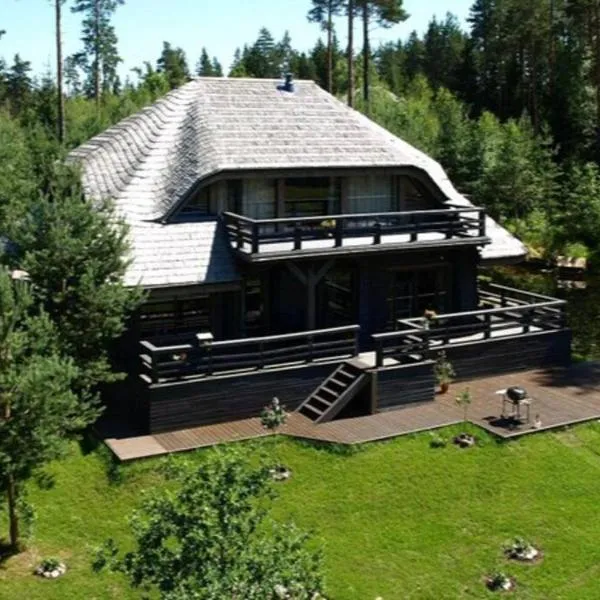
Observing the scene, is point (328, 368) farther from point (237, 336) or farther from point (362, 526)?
point (362, 526)

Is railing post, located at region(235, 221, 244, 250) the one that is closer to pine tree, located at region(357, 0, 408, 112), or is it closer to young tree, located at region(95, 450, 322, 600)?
young tree, located at region(95, 450, 322, 600)

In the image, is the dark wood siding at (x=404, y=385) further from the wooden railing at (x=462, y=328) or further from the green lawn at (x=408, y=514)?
the green lawn at (x=408, y=514)

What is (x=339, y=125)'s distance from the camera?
79.5ft

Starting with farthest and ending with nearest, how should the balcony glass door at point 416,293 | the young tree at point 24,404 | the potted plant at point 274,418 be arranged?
the balcony glass door at point 416,293
the potted plant at point 274,418
the young tree at point 24,404

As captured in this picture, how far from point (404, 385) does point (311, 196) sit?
635cm

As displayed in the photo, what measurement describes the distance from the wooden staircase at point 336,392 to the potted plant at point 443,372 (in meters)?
2.13

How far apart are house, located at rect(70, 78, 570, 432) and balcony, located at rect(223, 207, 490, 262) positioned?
0.05m

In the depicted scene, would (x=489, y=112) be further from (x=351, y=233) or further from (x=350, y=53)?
(x=351, y=233)

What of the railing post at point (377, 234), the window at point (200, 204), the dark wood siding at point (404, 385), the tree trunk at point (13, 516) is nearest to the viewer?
the tree trunk at point (13, 516)

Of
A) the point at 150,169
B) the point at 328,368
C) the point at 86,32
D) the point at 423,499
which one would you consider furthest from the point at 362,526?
the point at 86,32

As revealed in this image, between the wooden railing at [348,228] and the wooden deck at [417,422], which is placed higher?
the wooden railing at [348,228]

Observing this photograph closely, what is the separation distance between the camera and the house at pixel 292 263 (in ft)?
62.6

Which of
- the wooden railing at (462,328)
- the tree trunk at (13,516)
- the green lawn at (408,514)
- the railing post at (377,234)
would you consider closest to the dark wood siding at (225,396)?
the green lawn at (408,514)

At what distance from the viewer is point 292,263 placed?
68.1 feet
